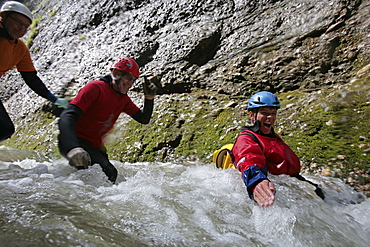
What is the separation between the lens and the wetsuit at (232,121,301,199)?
2.67 metres

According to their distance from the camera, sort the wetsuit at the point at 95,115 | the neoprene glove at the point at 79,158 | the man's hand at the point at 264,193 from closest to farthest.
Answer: the man's hand at the point at 264,193, the neoprene glove at the point at 79,158, the wetsuit at the point at 95,115

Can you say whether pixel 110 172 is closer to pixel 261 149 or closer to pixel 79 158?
pixel 79 158

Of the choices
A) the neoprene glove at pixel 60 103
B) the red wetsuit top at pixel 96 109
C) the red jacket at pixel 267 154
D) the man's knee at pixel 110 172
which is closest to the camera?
the red jacket at pixel 267 154

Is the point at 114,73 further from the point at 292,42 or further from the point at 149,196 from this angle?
the point at 292,42

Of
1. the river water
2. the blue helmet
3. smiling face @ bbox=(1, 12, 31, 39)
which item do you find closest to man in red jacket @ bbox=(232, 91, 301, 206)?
the blue helmet

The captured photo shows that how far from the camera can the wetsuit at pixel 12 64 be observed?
10.9 feet

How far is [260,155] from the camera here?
280 cm

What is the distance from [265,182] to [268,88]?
4.26m

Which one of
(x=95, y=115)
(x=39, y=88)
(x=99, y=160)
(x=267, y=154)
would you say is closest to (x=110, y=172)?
(x=99, y=160)

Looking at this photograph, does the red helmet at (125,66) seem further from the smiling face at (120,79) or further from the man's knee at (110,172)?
the man's knee at (110,172)

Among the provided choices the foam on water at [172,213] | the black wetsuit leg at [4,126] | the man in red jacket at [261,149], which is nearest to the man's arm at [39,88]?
the black wetsuit leg at [4,126]

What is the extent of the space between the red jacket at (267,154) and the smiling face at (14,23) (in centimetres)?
329

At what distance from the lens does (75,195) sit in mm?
2479

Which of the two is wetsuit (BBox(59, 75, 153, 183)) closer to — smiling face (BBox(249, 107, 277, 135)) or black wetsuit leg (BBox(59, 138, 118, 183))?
black wetsuit leg (BBox(59, 138, 118, 183))
